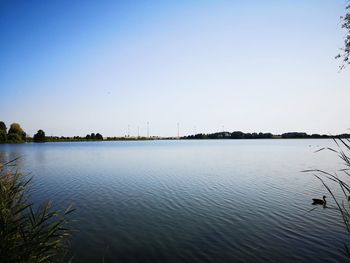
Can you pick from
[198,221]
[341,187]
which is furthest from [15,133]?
[341,187]

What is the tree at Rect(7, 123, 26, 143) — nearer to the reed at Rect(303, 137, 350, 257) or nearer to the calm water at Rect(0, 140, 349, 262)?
the calm water at Rect(0, 140, 349, 262)

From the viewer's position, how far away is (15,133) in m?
165

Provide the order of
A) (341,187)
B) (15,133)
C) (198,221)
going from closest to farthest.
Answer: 1. (341,187)
2. (198,221)
3. (15,133)

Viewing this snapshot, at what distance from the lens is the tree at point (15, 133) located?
16200 cm

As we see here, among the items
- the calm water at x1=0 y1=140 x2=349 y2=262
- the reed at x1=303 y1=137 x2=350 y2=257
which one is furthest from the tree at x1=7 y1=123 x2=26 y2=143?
the reed at x1=303 y1=137 x2=350 y2=257

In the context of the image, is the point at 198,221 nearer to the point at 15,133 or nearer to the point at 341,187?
the point at 341,187

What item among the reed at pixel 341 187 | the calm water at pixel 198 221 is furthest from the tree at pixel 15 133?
the reed at pixel 341 187

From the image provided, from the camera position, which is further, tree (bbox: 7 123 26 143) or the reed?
tree (bbox: 7 123 26 143)

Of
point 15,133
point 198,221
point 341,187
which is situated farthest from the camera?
point 15,133

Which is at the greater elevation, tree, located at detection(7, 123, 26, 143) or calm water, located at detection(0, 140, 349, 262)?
tree, located at detection(7, 123, 26, 143)

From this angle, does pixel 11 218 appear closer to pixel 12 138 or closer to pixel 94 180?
pixel 94 180

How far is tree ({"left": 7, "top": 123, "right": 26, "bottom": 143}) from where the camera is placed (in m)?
162

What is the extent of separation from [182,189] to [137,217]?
9457 millimetres

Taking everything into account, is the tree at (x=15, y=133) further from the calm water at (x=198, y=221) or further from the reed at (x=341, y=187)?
the reed at (x=341, y=187)
